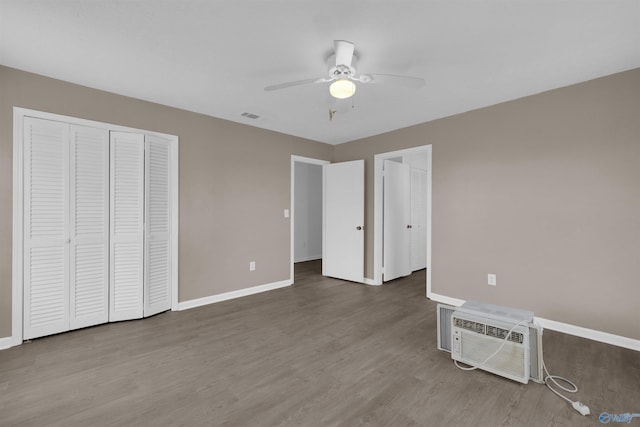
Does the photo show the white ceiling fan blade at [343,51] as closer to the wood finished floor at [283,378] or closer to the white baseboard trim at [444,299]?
the wood finished floor at [283,378]

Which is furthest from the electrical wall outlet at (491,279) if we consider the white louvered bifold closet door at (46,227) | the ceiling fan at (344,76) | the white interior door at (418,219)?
the white louvered bifold closet door at (46,227)

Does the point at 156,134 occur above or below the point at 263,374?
above

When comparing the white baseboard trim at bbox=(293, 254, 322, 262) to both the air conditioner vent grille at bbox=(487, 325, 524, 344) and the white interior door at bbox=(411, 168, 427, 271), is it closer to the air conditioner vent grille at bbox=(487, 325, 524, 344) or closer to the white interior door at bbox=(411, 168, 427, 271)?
the white interior door at bbox=(411, 168, 427, 271)

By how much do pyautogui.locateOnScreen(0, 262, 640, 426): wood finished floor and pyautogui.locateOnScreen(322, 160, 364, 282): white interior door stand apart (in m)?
1.65

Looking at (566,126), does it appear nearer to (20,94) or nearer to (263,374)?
(263,374)

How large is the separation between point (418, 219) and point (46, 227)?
5.34m

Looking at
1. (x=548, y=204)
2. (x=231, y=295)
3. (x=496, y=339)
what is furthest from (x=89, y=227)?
(x=548, y=204)

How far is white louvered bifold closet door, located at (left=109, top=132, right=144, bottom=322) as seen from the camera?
9.91 feet

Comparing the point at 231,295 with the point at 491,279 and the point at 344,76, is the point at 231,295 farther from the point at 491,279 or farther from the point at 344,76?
the point at 491,279

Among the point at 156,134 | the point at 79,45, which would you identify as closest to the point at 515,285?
the point at 156,134

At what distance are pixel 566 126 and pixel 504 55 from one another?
3.84ft

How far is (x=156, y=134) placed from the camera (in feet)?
10.8

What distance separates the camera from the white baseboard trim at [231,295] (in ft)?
11.6

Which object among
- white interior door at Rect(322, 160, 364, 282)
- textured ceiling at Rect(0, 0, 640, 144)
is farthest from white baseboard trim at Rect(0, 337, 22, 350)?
white interior door at Rect(322, 160, 364, 282)
